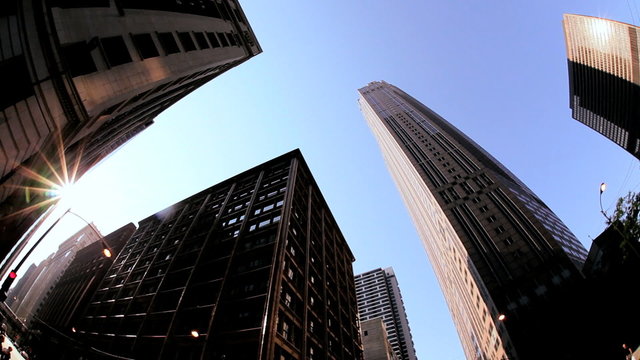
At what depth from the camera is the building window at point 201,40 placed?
28.0 m

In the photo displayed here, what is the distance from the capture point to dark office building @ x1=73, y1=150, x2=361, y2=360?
→ 89.7 feet

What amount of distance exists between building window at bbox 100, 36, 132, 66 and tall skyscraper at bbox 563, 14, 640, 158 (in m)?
83.7

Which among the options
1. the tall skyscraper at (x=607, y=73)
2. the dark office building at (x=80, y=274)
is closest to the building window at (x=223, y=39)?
the dark office building at (x=80, y=274)

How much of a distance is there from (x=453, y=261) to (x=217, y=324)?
64.7 metres

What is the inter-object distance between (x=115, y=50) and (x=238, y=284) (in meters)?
24.1

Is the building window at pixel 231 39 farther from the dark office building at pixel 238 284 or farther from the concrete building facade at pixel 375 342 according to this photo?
the concrete building facade at pixel 375 342

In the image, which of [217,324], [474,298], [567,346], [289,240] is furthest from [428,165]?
[217,324]

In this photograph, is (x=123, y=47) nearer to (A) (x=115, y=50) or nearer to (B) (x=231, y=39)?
(A) (x=115, y=50)

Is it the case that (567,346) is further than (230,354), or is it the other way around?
(567,346)

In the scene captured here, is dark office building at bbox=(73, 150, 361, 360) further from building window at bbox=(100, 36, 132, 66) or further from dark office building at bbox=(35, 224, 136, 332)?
dark office building at bbox=(35, 224, 136, 332)

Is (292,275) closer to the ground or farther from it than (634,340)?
farther from it

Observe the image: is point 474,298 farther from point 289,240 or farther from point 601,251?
point 289,240

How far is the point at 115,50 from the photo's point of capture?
1755 cm

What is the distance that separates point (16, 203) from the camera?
15.8m
